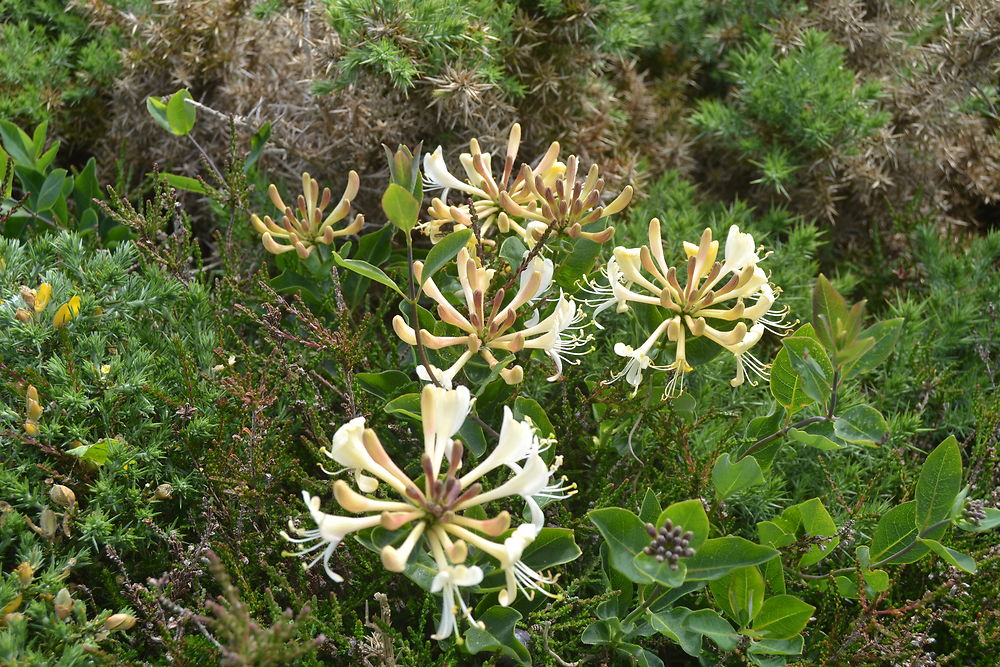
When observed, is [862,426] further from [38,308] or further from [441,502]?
[38,308]

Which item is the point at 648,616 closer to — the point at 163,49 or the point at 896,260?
the point at 896,260

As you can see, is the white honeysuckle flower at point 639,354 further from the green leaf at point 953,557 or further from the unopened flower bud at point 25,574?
the unopened flower bud at point 25,574

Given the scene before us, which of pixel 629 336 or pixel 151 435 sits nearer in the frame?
pixel 151 435

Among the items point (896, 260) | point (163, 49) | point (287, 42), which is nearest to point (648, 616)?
point (896, 260)

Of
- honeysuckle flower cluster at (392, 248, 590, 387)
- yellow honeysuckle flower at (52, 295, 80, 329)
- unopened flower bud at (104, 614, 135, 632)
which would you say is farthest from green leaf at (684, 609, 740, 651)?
yellow honeysuckle flower at (52, 295, 80, 329)

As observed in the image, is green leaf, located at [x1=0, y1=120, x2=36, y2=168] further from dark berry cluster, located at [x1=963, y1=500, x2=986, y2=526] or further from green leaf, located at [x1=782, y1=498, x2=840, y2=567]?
dark berry cluster, located at [x1=963, y1=500, x2=986, y2=526]

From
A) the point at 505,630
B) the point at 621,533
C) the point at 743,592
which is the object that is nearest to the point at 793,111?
the point at 743,592
